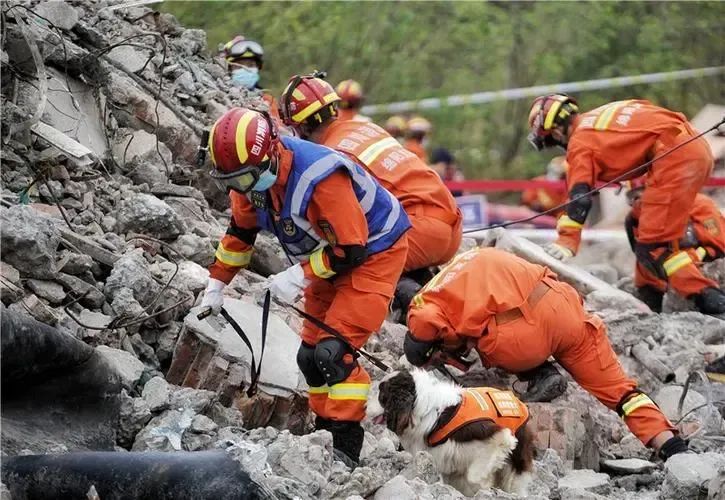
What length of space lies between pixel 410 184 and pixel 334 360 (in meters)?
2.41

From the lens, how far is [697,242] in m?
10.4

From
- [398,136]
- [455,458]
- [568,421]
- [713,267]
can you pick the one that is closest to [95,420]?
[455,458]

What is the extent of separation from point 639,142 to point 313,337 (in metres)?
4.02

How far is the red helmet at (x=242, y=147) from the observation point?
608 centimetres

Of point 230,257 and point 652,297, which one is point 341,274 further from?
point 652,297

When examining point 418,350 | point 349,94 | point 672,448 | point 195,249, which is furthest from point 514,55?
point 672,448

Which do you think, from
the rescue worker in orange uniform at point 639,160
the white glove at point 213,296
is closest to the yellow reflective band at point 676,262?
the rescue worker in orange uniform at point 639,160

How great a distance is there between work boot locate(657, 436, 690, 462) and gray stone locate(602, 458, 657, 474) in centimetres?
17

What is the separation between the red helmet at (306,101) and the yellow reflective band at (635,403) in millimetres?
2503

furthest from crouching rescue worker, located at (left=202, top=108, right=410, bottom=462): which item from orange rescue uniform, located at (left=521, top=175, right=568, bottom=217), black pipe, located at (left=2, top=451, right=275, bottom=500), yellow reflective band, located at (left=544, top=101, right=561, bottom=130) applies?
orange rescue uniform, located at (left=521, top=175, right=568, bottom=217)

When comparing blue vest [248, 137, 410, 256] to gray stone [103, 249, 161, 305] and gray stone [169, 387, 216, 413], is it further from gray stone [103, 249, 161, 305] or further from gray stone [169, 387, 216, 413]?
gray stone [103, 249, 161, 305]

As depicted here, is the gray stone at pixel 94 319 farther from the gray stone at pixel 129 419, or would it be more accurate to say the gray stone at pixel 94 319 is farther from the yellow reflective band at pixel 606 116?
the yellow reflective band at pixel 606 116

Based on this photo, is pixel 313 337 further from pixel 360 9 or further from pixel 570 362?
pixel 360 9

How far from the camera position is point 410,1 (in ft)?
72.3
